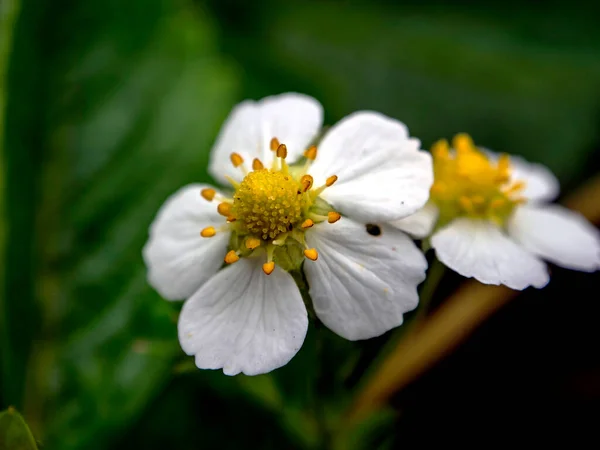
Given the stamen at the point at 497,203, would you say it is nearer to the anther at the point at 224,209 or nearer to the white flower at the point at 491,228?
the white flower at the point at 491,228

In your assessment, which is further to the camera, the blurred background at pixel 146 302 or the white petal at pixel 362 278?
the blurred background at pixel 146 302

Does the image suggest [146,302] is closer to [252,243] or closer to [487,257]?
[252,243]

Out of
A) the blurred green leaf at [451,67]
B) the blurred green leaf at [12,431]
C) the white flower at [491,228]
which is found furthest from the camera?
the blurred green leaf at [451,67]

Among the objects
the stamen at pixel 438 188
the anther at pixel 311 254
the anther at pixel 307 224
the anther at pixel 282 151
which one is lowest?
the stamen at pixel 438 188

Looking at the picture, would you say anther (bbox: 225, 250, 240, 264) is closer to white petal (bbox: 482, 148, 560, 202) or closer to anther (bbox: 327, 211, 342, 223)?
anther (bbox: 327, 211, 342, 223)

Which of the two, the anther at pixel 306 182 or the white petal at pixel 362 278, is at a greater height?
the anther at pixel 306 182

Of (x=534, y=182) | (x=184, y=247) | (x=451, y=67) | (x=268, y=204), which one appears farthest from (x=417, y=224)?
(x=451, y=67)

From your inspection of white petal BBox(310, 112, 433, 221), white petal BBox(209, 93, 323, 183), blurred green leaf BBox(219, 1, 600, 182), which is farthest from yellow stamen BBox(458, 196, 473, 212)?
blurred green leaf BBox(219, 1, 600, 182)

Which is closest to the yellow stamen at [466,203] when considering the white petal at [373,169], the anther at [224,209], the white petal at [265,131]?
the white petal at [373,169]

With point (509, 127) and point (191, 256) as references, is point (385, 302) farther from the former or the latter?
point (509, 127)
